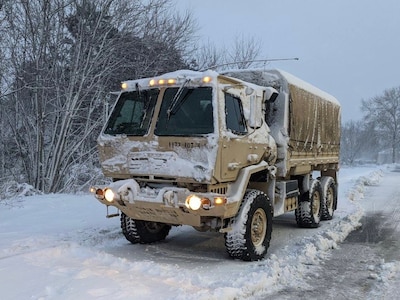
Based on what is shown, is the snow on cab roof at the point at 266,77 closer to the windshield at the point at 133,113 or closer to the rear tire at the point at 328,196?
the windshield at the point at 133,113

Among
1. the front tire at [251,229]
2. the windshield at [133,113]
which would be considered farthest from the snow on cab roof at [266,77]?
the windshield at [133,113]

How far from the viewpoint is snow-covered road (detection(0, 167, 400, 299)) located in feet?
15.7

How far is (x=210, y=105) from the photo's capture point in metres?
5.77

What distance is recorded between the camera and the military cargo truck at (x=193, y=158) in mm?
5629

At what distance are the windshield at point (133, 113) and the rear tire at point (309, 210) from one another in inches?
175

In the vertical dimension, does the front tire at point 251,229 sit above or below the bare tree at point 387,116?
below

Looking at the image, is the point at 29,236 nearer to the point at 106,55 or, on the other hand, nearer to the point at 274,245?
the point at 274,245

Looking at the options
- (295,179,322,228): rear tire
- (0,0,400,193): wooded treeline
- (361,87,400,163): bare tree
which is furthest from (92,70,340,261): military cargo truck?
(361,87,400,163): bare tree

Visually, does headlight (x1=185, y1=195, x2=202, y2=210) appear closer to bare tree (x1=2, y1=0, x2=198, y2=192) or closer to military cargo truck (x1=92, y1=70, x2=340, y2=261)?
military cargo truck (x1=92, y1=70, x2=340, y2=261)

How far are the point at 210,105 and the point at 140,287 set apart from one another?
246 centimetres

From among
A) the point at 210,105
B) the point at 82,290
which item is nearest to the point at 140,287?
the point at 82,290

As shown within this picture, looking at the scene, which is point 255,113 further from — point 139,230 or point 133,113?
point 139,230

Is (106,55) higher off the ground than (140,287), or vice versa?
(106,55)

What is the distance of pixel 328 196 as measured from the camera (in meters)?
10.6
